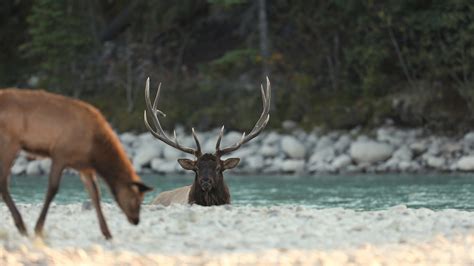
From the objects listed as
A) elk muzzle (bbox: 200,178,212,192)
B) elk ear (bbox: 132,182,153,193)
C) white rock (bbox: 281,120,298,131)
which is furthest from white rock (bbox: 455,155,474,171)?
elk ear (bbox: 132,182,153,193)

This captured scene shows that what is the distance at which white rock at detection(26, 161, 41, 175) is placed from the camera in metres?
26.0

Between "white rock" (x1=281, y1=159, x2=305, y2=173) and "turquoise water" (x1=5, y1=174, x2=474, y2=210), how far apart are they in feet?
4.42

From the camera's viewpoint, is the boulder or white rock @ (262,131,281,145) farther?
white rock @ (262,131,281,145)

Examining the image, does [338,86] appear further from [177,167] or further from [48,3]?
[48,3]

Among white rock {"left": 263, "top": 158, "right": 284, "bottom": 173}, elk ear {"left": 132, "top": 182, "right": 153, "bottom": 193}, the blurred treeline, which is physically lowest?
white rock {"left": 263, "top": 158, "right": 284, "bottom": 173}

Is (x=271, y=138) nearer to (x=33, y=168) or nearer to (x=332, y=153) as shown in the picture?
(x=332, y=153)

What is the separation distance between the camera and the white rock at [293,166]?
2414cm

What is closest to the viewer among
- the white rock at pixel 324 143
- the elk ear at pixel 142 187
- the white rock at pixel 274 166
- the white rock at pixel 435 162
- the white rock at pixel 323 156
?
the elk ear at pixel 142 187

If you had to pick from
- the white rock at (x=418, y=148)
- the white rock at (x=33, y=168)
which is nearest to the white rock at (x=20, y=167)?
the white rock at (x=33, y=168)

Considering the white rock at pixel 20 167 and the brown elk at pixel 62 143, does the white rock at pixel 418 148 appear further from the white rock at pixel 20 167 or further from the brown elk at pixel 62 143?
the brown elk at pixel 62 143

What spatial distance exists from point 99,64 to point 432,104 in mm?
12223

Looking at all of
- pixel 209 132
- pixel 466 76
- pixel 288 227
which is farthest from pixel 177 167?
pixel 288 227

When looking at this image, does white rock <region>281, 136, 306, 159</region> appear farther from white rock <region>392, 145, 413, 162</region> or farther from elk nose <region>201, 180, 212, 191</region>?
elk nose <region>201, 180, 212, 191</region>

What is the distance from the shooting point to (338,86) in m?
28.1
